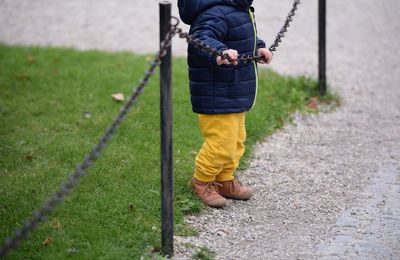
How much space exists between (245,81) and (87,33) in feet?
15.8

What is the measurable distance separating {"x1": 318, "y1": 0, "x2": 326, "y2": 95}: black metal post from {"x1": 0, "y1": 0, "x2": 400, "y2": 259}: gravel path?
30 cm

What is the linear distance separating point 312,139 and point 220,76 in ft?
5.97

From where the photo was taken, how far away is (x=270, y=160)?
494 cm

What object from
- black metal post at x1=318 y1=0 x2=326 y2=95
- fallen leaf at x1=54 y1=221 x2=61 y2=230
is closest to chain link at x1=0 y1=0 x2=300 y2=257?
fallen leaf at x1=54 y1=221 x2=61 y2=230

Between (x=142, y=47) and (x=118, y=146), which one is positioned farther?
(x=142, y=47)

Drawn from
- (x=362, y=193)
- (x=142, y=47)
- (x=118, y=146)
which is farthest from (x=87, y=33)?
(x=362, y=193)

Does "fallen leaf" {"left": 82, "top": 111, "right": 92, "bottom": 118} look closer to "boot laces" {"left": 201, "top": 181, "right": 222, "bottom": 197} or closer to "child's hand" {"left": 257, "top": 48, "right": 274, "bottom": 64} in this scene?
"boot laces" {"left": 201, "top": 181, "right": 222, "bottom": 197}

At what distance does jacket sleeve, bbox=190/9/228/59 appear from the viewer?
363cm

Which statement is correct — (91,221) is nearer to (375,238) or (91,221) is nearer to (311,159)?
(375,238)

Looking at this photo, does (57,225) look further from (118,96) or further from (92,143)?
(118,96)

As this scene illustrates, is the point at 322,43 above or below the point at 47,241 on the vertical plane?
above

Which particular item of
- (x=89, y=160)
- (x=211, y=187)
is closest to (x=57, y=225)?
(x=89, y=160)

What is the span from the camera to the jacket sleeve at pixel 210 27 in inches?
143

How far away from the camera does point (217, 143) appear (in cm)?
391
